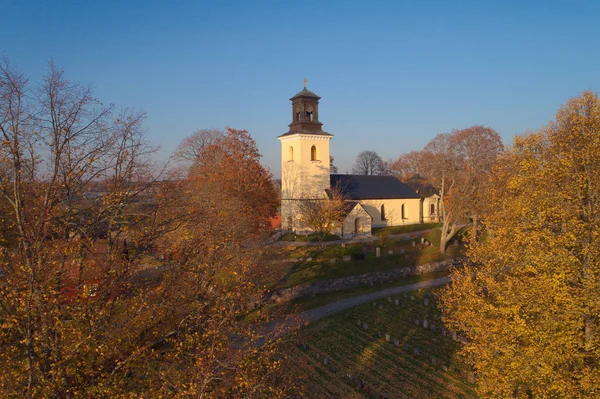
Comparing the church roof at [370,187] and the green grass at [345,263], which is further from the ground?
the church roof at [370,187]

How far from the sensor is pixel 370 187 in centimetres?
4828

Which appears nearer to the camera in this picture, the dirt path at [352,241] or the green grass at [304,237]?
the dirt path at [352,241]

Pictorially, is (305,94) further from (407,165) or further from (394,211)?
(407,165)

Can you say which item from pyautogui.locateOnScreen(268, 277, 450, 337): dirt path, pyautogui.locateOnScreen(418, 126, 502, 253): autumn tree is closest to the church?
pyautogui.locateOnScreen(418, 126, 502, 253): autumn tree

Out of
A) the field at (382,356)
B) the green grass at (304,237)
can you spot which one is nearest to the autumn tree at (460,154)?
the green grass at (304,237)

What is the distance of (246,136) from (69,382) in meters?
29.9

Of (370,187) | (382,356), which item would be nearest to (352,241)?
(370,187)

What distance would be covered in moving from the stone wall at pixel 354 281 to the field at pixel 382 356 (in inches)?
149

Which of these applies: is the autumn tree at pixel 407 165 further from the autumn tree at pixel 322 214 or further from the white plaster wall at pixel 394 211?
the autumn tree at pixel 322 214

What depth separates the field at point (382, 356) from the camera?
15203 mm

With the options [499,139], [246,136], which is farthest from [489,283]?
[499,139]

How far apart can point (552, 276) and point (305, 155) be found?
1240 inches

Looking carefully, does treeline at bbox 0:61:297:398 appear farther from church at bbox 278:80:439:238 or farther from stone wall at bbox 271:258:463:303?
church at bbox 278:80:439:238

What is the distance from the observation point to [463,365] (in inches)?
690
